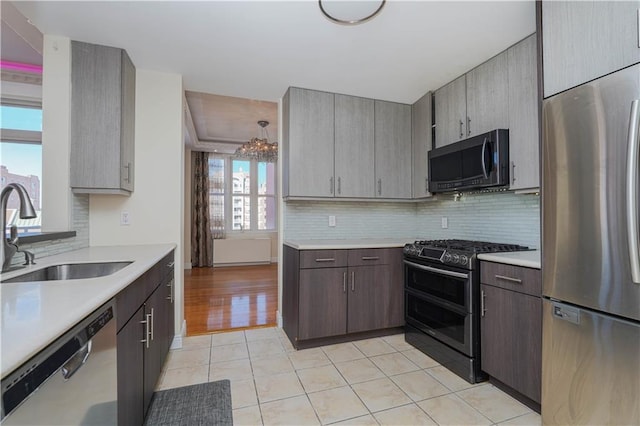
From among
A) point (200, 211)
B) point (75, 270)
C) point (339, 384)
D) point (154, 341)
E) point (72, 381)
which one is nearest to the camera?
point (72, 381)

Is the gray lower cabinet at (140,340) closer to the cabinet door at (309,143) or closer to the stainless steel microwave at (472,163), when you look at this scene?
the cabinet door at (309,143)

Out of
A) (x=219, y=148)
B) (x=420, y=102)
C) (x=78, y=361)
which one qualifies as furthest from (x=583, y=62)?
(x=219, y=148)

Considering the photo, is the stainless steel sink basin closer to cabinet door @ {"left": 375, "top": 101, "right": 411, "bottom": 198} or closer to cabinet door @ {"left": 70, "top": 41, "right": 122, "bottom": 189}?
cabinet door @ {"left": 70, "top": 41, "right": 122, "bottom": 189}

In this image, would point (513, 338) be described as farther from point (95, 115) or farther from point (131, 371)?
point (95, 115)

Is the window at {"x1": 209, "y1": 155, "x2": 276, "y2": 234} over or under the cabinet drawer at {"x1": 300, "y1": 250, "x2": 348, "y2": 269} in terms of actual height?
over

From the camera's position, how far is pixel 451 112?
9.07 feet

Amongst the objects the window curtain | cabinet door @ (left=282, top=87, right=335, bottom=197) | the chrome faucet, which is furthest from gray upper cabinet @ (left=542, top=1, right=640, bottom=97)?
the window curtain

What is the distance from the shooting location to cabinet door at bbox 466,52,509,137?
7.41ft

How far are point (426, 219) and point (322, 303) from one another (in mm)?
1651

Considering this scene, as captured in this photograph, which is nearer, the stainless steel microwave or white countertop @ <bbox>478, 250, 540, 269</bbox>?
white countertop @ <bbox>478, 250, 540, 269</bbox>

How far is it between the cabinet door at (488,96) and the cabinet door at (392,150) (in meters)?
0.81

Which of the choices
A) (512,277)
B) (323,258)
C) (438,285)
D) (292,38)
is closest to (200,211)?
(323,258)

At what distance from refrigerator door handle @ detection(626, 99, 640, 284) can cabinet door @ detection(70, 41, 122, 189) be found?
116 inches

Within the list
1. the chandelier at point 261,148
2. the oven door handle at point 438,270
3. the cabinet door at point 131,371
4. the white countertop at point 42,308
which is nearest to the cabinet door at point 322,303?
the oven door handle at point 438,270
